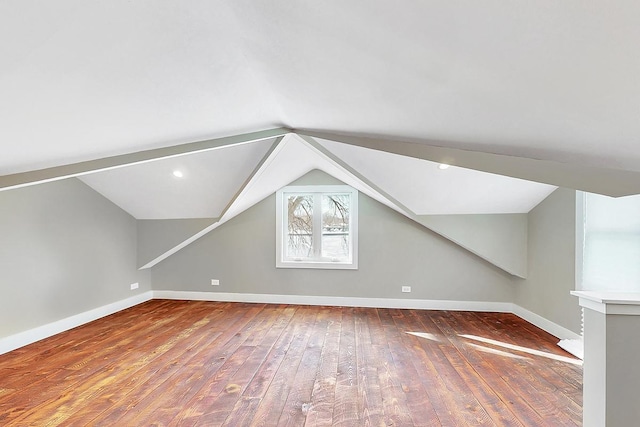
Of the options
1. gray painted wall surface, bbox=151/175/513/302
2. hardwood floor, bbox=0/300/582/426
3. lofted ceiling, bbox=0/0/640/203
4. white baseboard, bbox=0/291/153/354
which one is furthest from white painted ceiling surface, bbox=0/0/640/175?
gray painted wall surface, bbox=151/175/513/302

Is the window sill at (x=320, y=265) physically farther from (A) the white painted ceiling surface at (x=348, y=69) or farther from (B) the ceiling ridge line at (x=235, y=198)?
(A) the white painted ceiling surface at (x=348, y=69)

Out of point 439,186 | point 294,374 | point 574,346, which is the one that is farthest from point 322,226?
point 574,346

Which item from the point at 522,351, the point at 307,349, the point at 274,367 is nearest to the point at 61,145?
the point at 274,367

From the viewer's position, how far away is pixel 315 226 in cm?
514

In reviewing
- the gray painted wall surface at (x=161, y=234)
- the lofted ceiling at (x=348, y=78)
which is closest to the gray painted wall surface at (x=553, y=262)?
the lofted ceiling at (x=348, y=78)

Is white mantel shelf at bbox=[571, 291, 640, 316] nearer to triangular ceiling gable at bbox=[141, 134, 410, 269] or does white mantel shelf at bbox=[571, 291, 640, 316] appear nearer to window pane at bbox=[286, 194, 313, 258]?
triangular ceiling gable at bbox=[141, 134, 410, 269]

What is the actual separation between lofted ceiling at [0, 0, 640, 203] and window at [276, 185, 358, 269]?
8.87ft

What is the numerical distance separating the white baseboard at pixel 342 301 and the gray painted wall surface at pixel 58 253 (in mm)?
968

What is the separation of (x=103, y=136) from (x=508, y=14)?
224 cm

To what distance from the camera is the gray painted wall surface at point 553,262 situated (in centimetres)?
335

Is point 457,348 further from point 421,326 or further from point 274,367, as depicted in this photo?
point 274,367

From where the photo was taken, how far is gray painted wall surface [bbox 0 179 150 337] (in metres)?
3.25

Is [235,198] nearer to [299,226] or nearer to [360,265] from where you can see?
[299,226]

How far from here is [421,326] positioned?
13.1 feet
